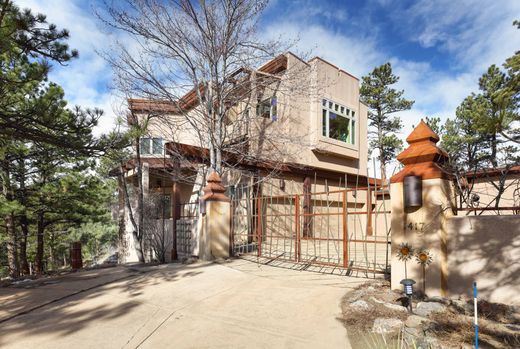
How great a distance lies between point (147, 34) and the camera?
1066 cm

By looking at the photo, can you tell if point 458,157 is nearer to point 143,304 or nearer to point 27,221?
point 143,304

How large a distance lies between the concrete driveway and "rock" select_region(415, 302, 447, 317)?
108cm

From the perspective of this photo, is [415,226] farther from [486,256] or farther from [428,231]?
[486,256]

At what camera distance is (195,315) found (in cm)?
481

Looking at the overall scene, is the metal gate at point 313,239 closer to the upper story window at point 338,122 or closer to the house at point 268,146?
the house at point 268,146

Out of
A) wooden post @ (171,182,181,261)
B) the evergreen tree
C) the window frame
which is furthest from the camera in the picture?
the evergreen tree

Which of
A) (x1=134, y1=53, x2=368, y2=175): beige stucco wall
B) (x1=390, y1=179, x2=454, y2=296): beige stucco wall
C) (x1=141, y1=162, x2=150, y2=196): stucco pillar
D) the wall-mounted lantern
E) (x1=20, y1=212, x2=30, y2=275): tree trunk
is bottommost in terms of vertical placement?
(x1=20, y1=212, x2=30, y2=275): tree trunk

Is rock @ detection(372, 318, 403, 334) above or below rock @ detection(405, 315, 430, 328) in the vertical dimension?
below

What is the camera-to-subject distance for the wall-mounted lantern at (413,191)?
497cm

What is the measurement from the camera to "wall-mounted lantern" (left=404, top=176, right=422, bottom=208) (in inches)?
196

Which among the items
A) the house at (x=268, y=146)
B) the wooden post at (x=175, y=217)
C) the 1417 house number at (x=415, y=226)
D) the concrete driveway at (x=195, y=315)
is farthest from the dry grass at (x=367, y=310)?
the wooden post at (x=175, y=217)

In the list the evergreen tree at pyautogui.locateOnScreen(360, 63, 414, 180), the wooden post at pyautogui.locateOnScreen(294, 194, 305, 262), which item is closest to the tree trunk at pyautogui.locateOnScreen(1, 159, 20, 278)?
the wooden post at pyautogui.locateOnScreen(294, 194, 305, 262)

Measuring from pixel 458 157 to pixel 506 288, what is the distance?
82.2 inches

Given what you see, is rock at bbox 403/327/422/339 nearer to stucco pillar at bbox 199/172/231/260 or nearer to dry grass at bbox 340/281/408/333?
dry grass at bbox 340/281/408/333
